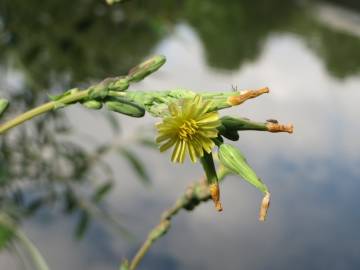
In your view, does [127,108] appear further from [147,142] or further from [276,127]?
[147,142]

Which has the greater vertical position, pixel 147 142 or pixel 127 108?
pixel 127 108

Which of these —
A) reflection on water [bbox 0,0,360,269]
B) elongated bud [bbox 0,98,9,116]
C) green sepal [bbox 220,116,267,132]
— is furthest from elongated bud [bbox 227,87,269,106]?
reflection on water [bbox 0,0,360,269]

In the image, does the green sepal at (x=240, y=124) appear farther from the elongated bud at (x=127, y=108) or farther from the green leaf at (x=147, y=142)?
the green leaf at (x=147, y=142)

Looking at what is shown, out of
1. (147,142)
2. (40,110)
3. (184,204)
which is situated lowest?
(147,142)

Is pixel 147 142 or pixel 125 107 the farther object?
pixel 147 142

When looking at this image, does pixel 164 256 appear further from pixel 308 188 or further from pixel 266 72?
pixel 266 72

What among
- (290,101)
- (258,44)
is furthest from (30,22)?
(258,44)

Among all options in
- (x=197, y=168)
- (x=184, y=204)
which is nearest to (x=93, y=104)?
(x=184, y=204)
